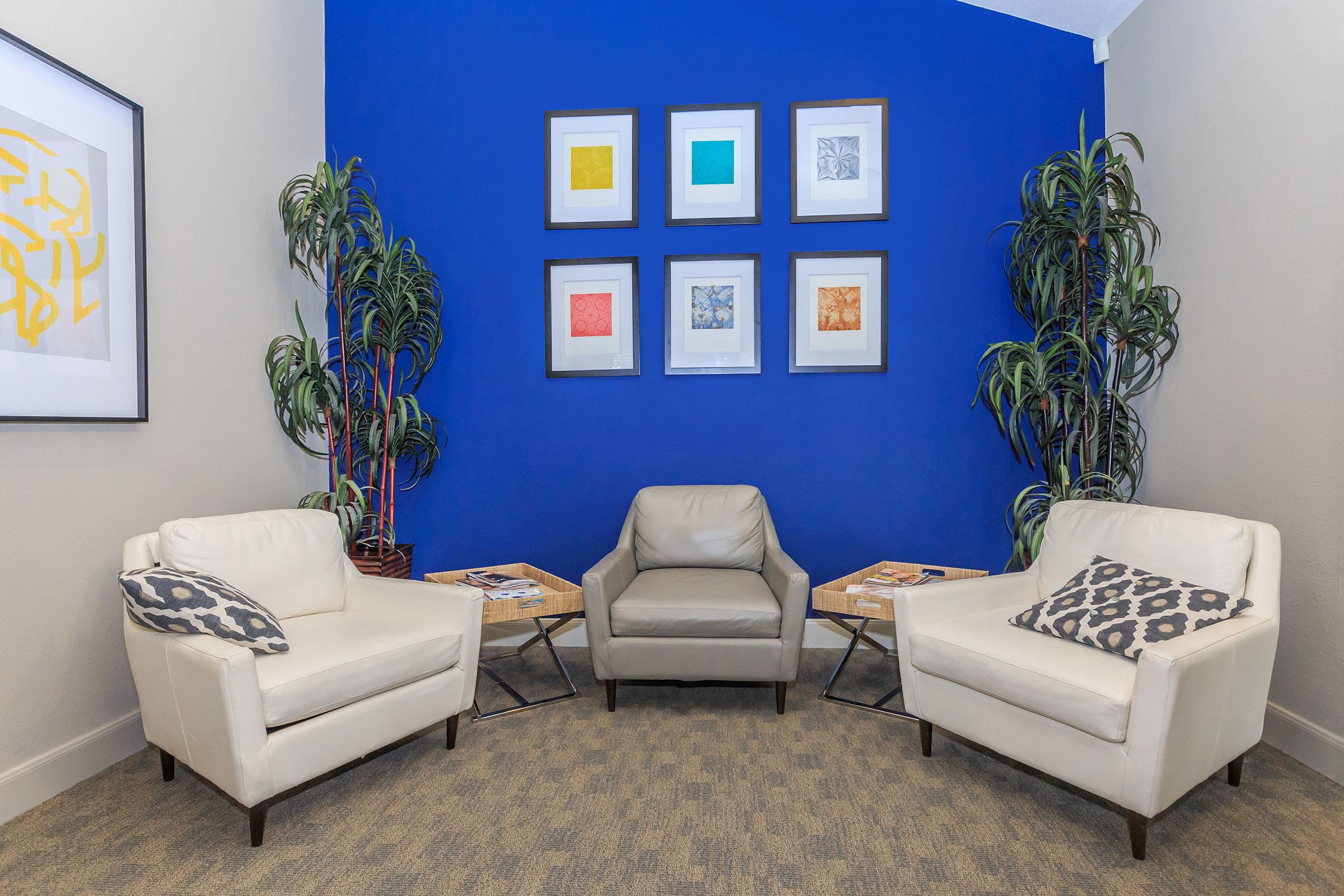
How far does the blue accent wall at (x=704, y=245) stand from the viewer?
11.9ft

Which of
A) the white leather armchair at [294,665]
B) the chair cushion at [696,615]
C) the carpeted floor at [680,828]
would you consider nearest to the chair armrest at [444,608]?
the white leather armchair at [294,665]

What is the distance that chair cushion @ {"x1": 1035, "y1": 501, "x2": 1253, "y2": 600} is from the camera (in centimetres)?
222

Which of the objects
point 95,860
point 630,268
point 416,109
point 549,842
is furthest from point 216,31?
point 549,842

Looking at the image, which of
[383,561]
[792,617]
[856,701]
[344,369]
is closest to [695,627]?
[792,617]

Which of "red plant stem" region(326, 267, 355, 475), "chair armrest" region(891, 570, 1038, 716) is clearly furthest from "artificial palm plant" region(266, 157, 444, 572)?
"chair armrest" region(891, 570, 1038, 716)

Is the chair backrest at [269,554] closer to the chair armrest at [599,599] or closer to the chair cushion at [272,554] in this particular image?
the chair cushion at [272,554]

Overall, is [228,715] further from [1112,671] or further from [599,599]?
[1112,671]

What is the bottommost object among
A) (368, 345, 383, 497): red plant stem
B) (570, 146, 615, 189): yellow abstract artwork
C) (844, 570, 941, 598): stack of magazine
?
(844, 570, 941, 598): stack of magazine

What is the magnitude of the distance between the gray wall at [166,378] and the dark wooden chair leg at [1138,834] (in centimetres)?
325

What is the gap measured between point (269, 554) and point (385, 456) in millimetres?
979

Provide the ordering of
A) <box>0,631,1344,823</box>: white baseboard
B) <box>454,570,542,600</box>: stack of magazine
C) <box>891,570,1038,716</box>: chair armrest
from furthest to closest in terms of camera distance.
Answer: <box>454,570,542,600</box>: stack of magazine
<box>891,570,1038,716</box>: chair armrest
<box>0,631,1344,823</box>: white baseboard

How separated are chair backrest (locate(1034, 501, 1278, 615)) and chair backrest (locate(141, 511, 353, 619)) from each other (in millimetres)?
2809

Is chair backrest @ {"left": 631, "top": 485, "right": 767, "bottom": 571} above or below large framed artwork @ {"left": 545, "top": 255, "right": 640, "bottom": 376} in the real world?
below

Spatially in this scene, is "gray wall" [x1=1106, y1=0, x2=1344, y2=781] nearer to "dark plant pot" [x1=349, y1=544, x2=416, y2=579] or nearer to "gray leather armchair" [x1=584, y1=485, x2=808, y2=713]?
"gray leather armchair" [x1=584, y1=485, x2=808, y2=713]
